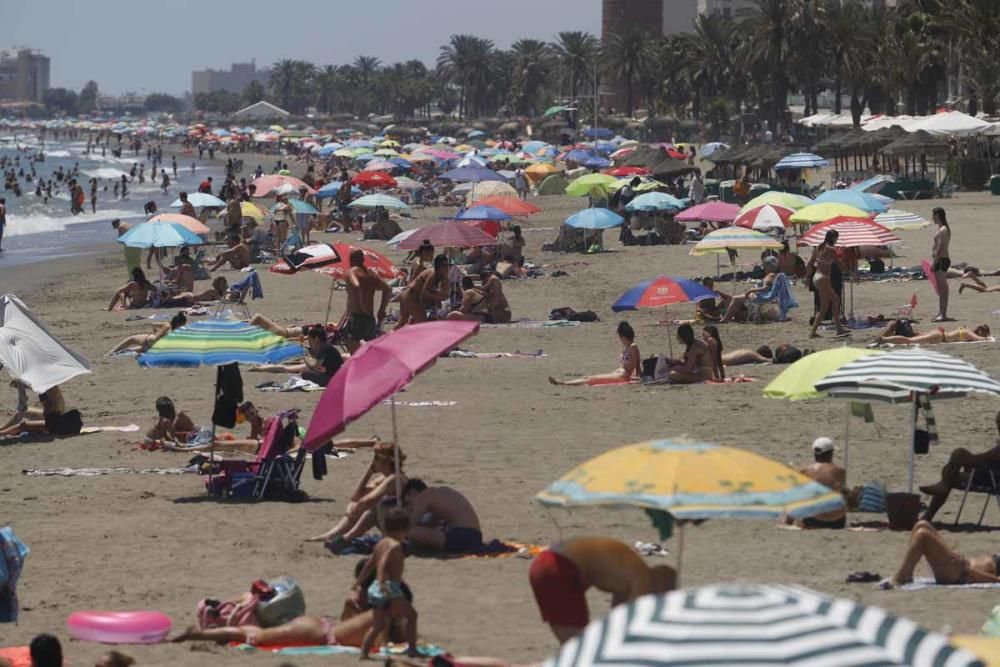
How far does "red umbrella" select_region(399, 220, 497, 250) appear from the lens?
836 inches

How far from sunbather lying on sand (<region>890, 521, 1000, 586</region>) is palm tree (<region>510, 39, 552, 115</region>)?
384ft

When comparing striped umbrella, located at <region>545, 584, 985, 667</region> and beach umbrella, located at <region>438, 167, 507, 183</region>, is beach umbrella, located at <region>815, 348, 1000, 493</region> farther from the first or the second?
beach umbrella, located at <region>438, 167, 507, 183</region>

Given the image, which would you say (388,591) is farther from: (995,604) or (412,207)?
(412,207)

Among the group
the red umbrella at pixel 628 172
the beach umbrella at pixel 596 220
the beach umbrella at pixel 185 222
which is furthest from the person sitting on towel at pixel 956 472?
the red umbrella at pixel 628 172

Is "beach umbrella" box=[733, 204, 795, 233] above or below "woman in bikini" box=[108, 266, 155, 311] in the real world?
above

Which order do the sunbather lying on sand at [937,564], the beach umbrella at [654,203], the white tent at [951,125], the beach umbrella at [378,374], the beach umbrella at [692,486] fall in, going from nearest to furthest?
1. the beach umbrella at [692,486]
2. the sunbather lying on sand at [937,564]
3. the beach umbrella at [378,374]
4. the beach umbrella at [654,203]
5. the white tent at [951,125]

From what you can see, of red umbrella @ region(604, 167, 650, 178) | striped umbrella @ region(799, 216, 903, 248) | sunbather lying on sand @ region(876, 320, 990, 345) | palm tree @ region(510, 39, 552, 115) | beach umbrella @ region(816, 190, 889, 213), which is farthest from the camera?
palm tree @ region(510, 39, 552, 115)

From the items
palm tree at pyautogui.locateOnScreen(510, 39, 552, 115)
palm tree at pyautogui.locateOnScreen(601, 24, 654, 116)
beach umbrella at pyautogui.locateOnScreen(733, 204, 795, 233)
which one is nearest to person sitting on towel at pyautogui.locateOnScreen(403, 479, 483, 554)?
beach umbrella at pyautogui.locateOnScreen(733, 204, 795, 233)

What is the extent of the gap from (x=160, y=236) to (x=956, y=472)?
14.9 m

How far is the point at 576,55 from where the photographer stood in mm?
111062

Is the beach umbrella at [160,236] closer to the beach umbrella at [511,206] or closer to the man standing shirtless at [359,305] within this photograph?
the man standing shirtless at [359,305]

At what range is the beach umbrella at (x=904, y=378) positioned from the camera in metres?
9.45

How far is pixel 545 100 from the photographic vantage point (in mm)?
128500

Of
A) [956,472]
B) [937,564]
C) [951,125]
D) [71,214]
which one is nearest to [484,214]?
[956,472]
